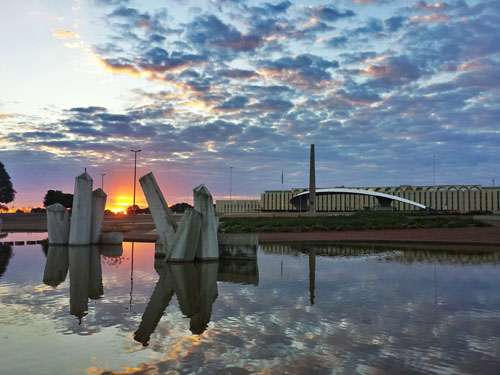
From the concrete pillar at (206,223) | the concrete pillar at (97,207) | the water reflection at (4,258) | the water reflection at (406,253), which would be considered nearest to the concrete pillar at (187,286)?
the concrete pillar at (206,223)

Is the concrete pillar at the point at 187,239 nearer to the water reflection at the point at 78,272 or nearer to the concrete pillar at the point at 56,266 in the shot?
the water reflection at the point at 78,272

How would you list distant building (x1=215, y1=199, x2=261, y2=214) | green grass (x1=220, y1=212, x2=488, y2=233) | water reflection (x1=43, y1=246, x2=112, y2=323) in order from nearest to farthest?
water reflection (x1=43, y1=246, x2=112, y2=323), green grass (x1=220, y1=212, x2=488, y2=233), distant building (x1=215, y1=199, x2=261, y2=214)

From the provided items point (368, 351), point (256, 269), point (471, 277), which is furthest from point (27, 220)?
point (368, 351)

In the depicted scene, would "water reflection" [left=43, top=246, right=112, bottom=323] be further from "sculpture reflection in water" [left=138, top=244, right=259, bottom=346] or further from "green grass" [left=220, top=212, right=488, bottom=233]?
"green grass" [left=220, top=212, right=488, bottom=233]

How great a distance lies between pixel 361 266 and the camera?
20.0 m

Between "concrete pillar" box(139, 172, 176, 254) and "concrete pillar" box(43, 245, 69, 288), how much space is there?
413cm

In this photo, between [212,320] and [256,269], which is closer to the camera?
[212,320]

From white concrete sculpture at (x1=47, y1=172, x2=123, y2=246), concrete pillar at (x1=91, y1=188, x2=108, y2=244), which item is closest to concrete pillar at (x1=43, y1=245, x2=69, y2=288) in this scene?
white concrete sculpture at (x1=47, y1=172, x2=123, y2=246)

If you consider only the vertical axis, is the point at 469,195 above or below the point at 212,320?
above

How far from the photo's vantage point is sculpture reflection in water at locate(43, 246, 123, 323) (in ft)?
42.1

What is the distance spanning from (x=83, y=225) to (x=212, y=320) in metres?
19.4

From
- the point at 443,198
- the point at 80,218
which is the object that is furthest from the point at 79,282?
the point at 443,198

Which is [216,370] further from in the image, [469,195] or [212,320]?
[469,195]

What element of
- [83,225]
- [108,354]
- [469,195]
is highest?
[469,195]
